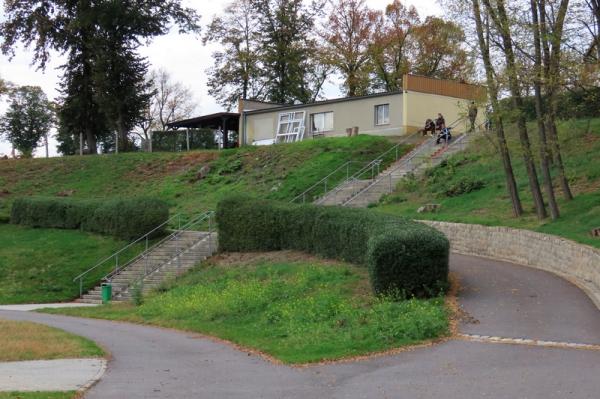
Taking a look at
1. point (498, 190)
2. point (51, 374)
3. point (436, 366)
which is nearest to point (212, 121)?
point (498, 190)

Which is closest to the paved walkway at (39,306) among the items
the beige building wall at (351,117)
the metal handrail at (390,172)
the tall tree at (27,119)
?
the metal handrail at (390,172)

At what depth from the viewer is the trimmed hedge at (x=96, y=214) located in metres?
32.3

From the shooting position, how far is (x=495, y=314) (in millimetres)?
14336

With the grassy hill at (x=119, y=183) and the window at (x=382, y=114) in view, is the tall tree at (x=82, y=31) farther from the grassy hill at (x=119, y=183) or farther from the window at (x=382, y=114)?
the window at (x=382, y=114)

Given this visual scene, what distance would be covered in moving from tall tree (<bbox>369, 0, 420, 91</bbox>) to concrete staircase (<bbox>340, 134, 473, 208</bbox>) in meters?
19.4

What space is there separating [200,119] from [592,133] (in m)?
28.7

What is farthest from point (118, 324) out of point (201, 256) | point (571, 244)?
point (571, 244)

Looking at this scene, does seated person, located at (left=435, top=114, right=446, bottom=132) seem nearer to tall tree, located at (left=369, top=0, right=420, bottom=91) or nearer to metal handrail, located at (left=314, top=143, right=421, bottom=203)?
metal handrail, located at (left=314, top=143, right=421, bottom=203)

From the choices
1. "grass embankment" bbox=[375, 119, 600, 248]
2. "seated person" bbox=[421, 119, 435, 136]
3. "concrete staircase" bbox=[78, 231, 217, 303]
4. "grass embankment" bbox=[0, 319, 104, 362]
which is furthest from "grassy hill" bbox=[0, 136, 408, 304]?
"grass embankment" bbox=[0, 319, 104, 362]

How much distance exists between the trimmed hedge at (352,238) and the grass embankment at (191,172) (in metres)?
7.74

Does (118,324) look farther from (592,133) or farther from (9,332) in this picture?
(592,133)

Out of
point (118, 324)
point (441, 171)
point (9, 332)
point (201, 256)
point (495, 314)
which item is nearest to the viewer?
point (495, 314)

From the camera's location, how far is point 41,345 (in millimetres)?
13898

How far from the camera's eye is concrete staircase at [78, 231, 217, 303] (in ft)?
90.6
